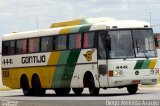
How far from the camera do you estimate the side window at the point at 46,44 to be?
3409cm

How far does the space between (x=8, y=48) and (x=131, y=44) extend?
33.9 ft

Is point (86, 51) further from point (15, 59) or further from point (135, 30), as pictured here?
point (15, 59)

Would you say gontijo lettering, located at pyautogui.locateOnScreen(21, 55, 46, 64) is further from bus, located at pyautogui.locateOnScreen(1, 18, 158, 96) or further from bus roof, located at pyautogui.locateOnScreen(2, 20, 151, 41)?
bus roof, located at pyautogui.locateOnScreen(2, 20, 151, 41)

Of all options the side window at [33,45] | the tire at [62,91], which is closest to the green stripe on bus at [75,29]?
the side window at [33,45]

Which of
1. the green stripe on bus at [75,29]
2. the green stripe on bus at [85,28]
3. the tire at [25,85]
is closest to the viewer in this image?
the green stripe on bus at [85,28]

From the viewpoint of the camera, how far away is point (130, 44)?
29.8 metres

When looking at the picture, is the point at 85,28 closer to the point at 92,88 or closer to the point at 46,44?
the point at 92,88

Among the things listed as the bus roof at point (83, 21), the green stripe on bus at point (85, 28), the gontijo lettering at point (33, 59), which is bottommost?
the gontijo lettering at point (33, 59)

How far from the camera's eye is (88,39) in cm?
3077

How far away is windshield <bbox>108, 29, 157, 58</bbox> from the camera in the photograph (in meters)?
29.6

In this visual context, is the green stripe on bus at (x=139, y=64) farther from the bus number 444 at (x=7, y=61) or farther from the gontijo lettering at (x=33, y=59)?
the bus number 444 at (x=7, y=61)

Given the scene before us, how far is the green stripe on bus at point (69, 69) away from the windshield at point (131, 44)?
242cm

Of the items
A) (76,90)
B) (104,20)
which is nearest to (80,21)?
(104,20)

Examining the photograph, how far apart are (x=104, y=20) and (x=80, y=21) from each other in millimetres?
1419
